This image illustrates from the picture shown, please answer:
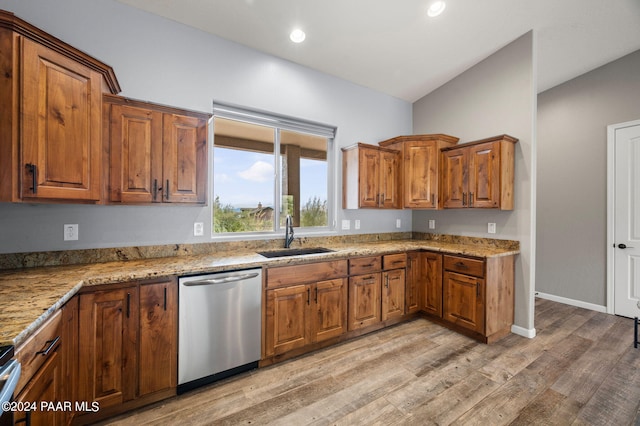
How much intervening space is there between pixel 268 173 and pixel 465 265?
95.1 inches

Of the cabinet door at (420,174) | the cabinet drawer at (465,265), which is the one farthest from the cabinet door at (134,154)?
the cabinet drawer at (465,265)

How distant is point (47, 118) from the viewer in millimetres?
1611

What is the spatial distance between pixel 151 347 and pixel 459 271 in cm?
296

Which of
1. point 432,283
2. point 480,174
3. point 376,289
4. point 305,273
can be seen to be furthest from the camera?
point 432,283

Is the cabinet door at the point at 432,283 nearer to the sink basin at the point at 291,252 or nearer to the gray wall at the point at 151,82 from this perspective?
the sink basin at the point at 291,252

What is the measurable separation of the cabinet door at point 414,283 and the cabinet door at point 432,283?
6 centimetres

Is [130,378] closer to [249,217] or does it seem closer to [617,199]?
[249,217]

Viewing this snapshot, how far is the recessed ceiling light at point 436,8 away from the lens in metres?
2.60

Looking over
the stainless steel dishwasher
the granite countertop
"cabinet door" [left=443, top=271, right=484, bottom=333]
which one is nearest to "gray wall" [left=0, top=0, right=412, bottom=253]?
the granite countertop

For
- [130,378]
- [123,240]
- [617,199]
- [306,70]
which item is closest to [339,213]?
[306,70]

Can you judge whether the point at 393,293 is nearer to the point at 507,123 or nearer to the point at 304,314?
the point at 304,314

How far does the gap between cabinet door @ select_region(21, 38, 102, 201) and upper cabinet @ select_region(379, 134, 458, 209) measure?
3.21 meters

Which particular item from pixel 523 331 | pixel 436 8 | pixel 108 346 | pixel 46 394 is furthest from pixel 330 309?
pixel 436 8

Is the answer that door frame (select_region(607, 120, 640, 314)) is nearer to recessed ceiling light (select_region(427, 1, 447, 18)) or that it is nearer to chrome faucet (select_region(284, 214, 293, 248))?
recessed ceiling light (select_region(427, 1, 447, 18))
